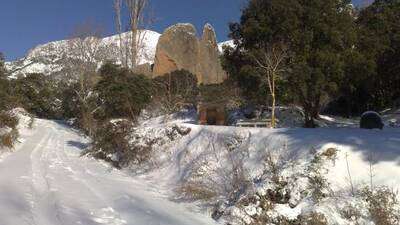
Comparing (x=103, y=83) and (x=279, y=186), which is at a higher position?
(x=103, y=83)

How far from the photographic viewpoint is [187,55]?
4472 cm

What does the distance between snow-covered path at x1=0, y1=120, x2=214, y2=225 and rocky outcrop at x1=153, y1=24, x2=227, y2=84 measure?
30.7m

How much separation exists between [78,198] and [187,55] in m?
37.1

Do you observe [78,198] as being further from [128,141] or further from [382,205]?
[128,141]

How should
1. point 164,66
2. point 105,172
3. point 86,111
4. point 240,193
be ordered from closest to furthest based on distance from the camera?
point 240,193 < point 105,172 < point 86,111 < point 164,66

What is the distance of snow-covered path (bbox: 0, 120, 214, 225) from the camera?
6.85 m

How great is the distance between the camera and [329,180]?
7590mm

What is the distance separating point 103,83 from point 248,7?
11.7 metres

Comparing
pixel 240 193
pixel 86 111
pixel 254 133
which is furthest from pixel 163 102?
pixel 240 193

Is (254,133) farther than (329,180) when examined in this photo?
Yes

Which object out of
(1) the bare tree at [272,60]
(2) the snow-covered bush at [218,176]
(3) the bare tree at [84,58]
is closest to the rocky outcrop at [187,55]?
(3) the bare tree at [84,58]

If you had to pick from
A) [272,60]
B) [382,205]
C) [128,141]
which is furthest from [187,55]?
[382,205]

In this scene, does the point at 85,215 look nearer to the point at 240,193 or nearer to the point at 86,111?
the point at 240,193

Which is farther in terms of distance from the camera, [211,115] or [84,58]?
[84,58]
